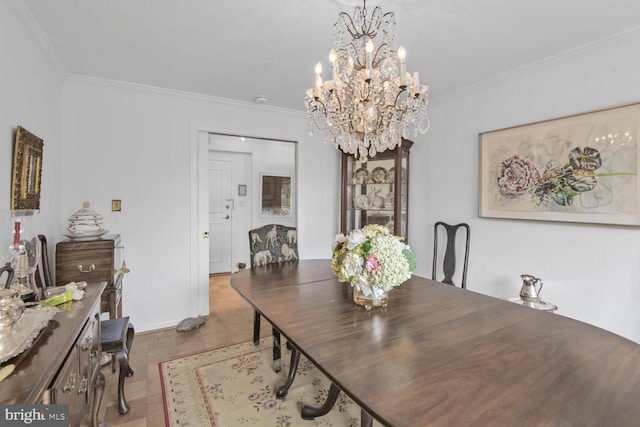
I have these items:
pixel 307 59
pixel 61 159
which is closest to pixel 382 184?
pixel 307 59

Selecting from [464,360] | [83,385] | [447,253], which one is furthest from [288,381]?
[447,253]

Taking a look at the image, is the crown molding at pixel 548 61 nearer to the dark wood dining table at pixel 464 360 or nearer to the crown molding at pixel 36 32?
the dark wood dining table at pixel 464 360

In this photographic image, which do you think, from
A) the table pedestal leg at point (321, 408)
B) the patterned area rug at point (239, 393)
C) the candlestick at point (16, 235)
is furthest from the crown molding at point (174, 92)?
the table pedestal leg at point (321, 408)

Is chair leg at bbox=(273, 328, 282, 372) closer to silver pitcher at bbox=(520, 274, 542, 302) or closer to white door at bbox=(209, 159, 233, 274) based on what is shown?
silver pitcher at bbox=(520, 274, 542, 302)

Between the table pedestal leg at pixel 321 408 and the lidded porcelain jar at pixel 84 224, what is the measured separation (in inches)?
81.5

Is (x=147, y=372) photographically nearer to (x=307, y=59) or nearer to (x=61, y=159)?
(x=61, y=159)

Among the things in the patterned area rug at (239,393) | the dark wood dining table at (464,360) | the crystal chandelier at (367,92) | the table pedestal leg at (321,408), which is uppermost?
the crystal chandelier at (367,92)

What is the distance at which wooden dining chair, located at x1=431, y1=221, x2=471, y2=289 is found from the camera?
113 inches

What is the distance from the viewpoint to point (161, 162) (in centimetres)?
296

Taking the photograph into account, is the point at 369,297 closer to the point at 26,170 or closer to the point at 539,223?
the point at 539,223

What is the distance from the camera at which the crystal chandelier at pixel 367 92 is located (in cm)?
169

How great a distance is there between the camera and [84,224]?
7.54 ft

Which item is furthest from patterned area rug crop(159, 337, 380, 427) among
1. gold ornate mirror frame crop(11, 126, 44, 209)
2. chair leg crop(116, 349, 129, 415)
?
gold ornate mirror frame crop(11, 126, 44, 209)

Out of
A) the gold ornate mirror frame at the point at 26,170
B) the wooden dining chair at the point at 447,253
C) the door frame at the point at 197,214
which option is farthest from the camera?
the door frame at the point at 197,214
